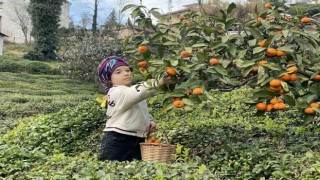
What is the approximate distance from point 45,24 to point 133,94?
26725 millimetres

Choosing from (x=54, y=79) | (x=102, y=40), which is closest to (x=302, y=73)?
(x=102, y=40)

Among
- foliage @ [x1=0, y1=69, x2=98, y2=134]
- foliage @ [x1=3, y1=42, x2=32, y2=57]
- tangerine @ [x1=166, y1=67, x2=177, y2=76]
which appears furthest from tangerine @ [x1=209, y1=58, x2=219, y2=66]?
foliage @ [x1=3, y1=42, x2=32, y2=57]

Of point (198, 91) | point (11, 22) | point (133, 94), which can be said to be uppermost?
point (11, 22)

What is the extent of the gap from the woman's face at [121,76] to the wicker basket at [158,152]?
1.98 feet

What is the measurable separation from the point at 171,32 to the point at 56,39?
27.0m

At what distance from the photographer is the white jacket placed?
3574 millimetres

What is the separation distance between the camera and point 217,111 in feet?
22.7

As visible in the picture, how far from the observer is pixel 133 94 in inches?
138

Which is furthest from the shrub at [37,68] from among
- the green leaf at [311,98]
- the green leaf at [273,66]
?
the green leaf at [273,66]

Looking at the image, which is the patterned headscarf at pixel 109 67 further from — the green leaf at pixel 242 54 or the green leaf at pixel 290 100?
the green leaf at pixel 290 100

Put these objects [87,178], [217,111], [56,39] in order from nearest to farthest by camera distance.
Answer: [87,178] → [217,111] → [56,39]

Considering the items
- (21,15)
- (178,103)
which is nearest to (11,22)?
(21,15)

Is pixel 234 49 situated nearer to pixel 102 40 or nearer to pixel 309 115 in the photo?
pixel 309 115

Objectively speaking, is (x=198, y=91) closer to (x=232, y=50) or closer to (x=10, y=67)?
(x=232, y=50)
